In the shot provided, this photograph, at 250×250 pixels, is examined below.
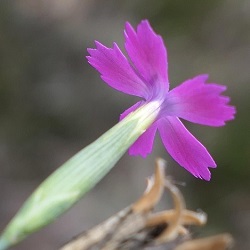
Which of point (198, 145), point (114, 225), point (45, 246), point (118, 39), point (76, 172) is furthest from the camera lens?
point (118, 39)

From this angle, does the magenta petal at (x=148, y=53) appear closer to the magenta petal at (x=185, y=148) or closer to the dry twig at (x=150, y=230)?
the magenta petal at (x=185, y=148)

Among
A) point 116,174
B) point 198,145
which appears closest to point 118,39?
point 116,174

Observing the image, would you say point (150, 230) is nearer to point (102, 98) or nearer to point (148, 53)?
point (148, 53)

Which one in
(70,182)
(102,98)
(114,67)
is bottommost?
(70,182)

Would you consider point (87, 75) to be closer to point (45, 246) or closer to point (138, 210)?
point (45, 246)

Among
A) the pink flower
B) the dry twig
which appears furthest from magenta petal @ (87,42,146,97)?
the dry twig

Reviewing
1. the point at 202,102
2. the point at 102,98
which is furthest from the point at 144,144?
the point at 102,98
